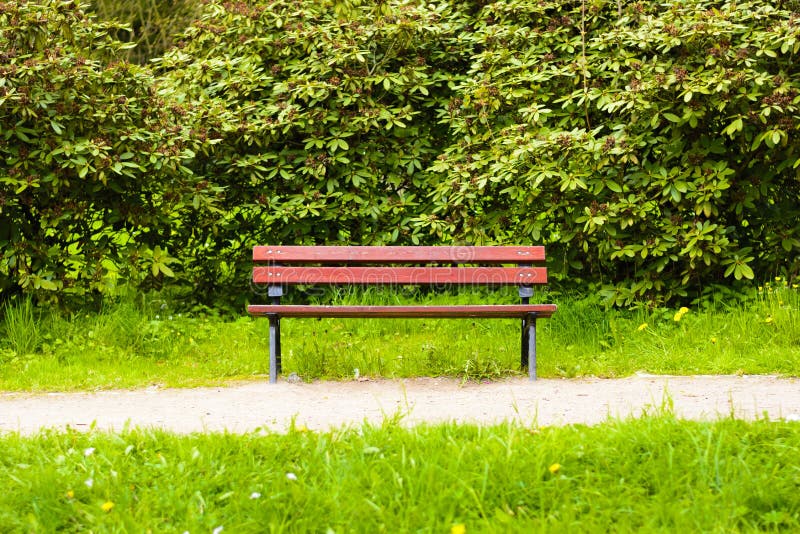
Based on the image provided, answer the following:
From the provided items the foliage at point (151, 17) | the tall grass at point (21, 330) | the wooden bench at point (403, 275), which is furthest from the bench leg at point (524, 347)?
the foliage at point (151, 17)

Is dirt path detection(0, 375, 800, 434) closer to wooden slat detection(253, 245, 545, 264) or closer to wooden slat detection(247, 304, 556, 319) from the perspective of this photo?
wooden slat detection(247, 304, 556, 319)

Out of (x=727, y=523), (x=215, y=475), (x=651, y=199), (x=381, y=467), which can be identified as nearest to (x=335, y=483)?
(x=381, y=467)

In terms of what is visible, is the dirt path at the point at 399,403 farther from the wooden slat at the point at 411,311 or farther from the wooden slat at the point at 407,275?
the wooden slat at the point at 407,275

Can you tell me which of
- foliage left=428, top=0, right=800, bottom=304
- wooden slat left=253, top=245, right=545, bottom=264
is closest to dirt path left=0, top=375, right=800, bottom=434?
wooden slat left=253, top=245, right=545, bottom=264

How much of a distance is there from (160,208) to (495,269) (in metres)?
2.77

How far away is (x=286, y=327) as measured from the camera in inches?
253

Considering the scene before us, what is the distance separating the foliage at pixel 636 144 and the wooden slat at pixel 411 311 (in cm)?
128

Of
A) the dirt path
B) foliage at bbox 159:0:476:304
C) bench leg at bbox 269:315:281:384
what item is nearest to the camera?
the dirt path

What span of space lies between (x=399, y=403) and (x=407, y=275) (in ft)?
3.59

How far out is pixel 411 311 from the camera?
194 inches

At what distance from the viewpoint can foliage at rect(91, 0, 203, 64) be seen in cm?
1486

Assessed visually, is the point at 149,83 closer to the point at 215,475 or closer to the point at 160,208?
the point at 160,208

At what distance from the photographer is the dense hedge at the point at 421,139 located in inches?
228

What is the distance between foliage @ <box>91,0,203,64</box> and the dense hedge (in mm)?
8066
